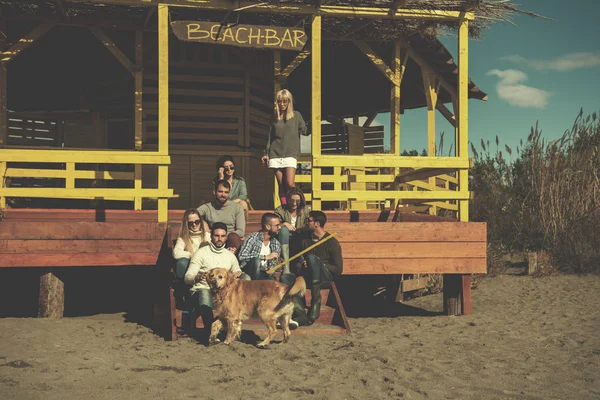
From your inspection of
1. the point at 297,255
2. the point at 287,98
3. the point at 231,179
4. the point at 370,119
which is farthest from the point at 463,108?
the point at 370,119

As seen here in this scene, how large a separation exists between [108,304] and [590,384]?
7.56 metres

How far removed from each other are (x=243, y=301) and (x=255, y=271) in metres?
0.80

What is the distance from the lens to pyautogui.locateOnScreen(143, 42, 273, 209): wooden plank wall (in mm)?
12727

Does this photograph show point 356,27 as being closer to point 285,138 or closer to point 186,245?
point 285,138

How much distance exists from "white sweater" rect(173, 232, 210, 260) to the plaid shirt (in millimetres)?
426

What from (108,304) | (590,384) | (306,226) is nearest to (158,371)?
(306,226)

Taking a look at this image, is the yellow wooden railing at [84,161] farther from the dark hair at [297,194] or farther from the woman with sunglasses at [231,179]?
the dark hair at [297,194]

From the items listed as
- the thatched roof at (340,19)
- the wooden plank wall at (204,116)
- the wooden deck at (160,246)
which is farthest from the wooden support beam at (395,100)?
the wooden deck at (160,246)

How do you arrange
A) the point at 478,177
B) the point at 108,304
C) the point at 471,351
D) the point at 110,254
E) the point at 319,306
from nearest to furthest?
the point at 471,351, the point at 319,306, the point at 110,254, the point at 108,304, the point at 478,177

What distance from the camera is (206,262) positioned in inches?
273

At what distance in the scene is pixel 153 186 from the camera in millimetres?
12820

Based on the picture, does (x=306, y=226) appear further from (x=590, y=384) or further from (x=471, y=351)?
(x=590, y=384)

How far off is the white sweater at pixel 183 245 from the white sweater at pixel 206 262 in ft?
0.69

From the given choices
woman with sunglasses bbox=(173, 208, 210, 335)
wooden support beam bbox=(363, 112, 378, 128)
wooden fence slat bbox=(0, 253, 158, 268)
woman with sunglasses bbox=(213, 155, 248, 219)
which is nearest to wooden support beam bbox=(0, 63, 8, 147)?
wooden fence slat bbox=(0, 253, 158, 268)
